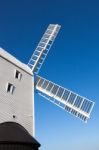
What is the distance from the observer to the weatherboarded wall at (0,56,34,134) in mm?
28714

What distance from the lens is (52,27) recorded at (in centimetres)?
4200

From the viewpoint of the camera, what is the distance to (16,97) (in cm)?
3070

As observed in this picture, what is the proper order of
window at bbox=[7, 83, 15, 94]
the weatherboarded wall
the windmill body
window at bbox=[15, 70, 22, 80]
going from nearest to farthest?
the weatherboarded wall → the windmill body → window at bbox=[7, 83, 15, 94] → window at bbox=[15, 70, 22, 80]

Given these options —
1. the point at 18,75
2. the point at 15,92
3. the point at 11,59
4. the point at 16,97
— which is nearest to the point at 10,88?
the point at 15,92

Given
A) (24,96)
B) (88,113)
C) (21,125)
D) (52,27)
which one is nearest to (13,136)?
(21,125)

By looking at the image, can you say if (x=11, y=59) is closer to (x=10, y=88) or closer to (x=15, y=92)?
(x=10, y=88)

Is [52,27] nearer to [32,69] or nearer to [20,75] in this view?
[32,69]

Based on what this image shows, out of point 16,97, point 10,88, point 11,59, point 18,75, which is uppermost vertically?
point 11,59

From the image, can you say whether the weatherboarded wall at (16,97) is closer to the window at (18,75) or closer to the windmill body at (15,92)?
the windmill body at (15,92)

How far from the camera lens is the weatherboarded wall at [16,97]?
2871 cm

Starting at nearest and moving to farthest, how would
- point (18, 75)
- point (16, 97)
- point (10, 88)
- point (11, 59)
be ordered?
point (10, 88) → point (16, 97) → point (11, 59) → point (18, 75)

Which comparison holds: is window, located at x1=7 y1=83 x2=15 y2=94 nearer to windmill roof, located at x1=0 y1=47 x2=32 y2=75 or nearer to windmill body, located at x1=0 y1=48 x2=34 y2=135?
windmill body, located at x1=0 y1=48 x2=34 y2=135

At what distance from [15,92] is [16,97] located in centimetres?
51

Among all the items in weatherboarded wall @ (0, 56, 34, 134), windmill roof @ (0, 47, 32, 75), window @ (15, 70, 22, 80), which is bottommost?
weatherboarded wall @ (0, 56, 34, 134)
